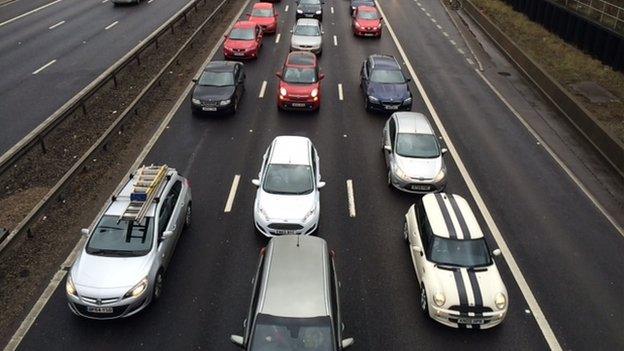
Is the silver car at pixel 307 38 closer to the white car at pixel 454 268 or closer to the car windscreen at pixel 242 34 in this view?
the car windscreen at pixel 242 34

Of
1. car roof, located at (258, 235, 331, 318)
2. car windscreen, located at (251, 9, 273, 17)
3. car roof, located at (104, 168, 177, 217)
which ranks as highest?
car windscreen, located at (251, 9, 273, 17)

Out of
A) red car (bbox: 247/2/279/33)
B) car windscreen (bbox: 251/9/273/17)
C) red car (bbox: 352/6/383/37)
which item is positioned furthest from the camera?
car windscreen (bbox: 251/9/273/17)

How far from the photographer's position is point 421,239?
11727 millimetres

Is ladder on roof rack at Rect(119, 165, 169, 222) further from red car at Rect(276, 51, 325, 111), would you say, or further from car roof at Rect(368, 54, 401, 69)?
car roof at Rect(368, 54, 401, 69)

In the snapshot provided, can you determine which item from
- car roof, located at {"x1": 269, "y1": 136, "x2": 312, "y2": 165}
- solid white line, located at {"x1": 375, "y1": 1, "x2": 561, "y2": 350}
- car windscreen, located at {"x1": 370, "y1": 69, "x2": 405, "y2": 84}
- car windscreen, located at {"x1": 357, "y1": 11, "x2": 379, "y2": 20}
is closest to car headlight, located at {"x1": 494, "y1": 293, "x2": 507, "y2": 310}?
solid white line, located at {"x1": 375, "y1": 1, "x2": 561, "y2": 350}

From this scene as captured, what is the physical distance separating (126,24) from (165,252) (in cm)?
2633

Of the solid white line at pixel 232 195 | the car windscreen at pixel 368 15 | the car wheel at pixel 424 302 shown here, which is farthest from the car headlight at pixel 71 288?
the car windscreen at pixel 368 15

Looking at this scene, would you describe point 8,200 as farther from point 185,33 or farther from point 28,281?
point 185,33

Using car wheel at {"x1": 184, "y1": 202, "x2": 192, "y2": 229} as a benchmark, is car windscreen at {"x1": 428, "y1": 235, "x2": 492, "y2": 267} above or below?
above

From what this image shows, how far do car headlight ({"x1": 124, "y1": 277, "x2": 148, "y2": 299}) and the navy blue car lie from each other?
1287 centimetres

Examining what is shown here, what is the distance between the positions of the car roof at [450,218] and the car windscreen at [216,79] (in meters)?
11.0

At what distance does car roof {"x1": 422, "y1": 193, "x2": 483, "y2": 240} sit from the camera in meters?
11.3

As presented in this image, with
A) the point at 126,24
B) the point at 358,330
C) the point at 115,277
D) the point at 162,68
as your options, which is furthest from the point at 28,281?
the point at 126,24

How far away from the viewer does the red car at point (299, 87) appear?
2022 centimetres
